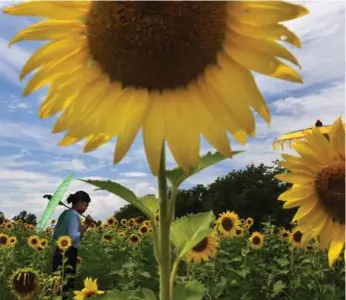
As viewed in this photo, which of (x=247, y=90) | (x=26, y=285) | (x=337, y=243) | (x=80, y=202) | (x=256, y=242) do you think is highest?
(x=80, y=202)

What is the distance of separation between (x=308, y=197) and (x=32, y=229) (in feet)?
38.3

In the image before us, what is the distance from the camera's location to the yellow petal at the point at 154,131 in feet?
3.22

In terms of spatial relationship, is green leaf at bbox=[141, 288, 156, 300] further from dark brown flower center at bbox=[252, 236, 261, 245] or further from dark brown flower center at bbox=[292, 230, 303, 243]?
dark brown flower center at bbox=[252, 236, 261, 245]

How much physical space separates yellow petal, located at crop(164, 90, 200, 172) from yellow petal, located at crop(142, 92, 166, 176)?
0.04 ft

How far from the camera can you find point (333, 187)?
2.11 metres

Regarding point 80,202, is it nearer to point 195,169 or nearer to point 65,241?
Answer: point 65,241

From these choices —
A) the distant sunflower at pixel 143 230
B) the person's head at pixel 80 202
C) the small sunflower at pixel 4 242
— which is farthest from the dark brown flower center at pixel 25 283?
the distant sunflower at pixel 143 230

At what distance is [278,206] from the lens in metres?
A: 19.8

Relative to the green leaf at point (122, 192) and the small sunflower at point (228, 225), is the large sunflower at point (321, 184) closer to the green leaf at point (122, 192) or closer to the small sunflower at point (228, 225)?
the green leaf at point (122, 192)

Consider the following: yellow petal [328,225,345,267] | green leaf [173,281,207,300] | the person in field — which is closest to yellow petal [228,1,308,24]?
green leaf [173,281,207,300]


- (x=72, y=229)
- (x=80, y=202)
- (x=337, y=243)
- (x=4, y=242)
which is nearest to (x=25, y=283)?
(x=337, y=243)

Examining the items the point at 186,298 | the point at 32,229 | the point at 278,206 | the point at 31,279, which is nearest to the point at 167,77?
the point at 186,298

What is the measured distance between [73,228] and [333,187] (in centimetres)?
587

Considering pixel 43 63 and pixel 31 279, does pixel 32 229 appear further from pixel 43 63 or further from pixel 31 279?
pixel 43 63
